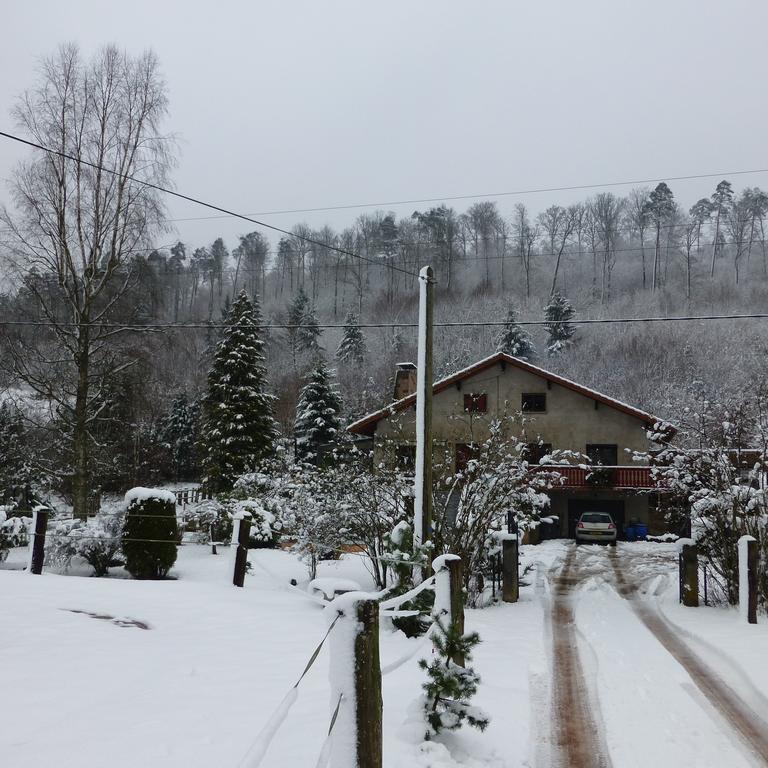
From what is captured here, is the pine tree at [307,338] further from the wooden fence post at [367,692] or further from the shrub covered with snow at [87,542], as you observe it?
the wooden fence post at [367,692]

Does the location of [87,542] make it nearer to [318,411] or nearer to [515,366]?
[515,366]

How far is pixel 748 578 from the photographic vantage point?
994cm

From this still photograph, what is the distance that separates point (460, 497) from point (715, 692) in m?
6.14

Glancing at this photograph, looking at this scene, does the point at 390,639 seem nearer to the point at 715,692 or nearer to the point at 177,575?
the point at 715,692

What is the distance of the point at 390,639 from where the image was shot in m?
8.05

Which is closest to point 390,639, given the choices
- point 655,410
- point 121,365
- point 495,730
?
point 495,730

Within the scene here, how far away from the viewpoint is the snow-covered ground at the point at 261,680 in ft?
14.5

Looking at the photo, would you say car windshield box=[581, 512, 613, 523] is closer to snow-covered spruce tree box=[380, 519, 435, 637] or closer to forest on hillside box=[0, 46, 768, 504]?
forest on hillside box=[0, 46, 768, 504]

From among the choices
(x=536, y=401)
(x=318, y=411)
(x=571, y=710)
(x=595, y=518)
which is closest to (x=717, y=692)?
(x=571, y=710)

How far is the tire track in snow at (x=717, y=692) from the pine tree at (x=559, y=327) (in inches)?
2000

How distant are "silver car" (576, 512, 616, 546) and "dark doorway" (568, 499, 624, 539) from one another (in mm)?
4273

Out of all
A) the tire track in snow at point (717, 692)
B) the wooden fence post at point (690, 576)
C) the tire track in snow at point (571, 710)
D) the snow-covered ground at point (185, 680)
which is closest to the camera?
the snow-covered ground at point (185, 680)

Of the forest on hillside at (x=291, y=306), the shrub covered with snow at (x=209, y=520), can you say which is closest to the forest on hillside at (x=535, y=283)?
the forest on hillside at (x=291, y=306)

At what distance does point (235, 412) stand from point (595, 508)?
17118 mm
